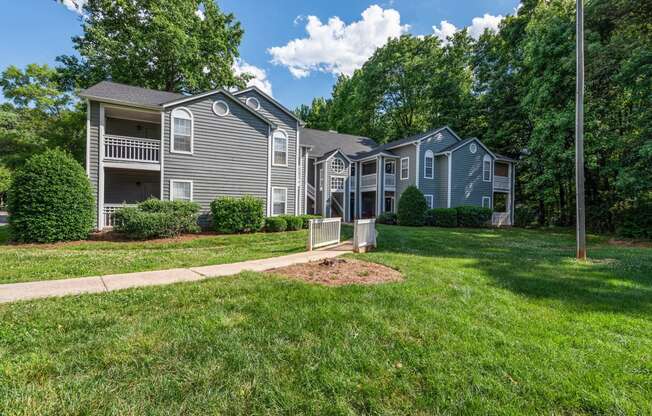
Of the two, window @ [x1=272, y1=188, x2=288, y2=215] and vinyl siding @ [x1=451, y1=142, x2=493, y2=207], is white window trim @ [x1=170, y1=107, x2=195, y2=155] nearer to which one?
window @ [x1=272, y1=188, x2=288, y2=215]

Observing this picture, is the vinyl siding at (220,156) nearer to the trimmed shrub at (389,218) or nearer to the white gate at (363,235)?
the white gate at (363,235)

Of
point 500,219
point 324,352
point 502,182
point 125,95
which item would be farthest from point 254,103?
point 502,182

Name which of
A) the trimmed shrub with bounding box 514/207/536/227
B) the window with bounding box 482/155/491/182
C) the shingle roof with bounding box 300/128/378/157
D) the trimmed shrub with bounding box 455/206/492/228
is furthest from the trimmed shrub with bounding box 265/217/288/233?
the trimmed shrub with bounding box 514/207/536/227

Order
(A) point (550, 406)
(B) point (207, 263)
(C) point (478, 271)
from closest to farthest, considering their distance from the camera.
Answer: (A) point (550, 406) → (C) point (478, 271) → (B) point (207, 263)

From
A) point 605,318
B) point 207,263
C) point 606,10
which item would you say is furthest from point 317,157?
point 605,318

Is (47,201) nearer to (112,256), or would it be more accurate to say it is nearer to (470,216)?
(112,256)

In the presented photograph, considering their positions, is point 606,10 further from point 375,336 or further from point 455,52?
point 375,336

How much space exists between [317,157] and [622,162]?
57.1ft

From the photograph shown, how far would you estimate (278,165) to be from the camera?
15.8m

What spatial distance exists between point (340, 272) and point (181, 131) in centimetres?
1143

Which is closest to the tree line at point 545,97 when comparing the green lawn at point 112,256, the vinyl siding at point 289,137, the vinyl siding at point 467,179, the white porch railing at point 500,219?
the white porch railing at point 500,219

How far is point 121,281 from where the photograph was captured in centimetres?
511

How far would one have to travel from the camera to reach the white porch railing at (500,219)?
73.3 ft

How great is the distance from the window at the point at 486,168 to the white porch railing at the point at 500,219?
2885 millimetres
